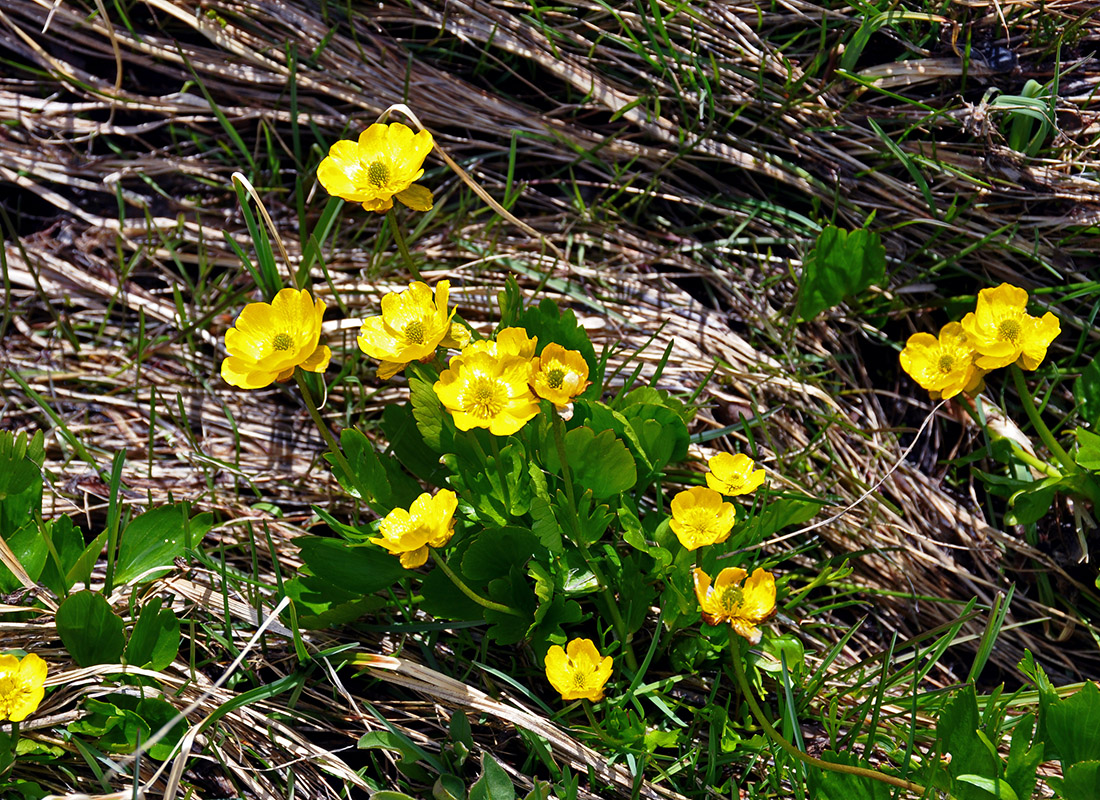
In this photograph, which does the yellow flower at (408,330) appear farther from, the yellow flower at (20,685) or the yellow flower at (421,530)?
the yellow flower at (20,685)

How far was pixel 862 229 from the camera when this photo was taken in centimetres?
252

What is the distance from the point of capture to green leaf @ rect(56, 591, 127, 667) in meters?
1.89

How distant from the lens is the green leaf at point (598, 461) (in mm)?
1911

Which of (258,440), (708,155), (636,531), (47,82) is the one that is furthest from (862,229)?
(47,82)

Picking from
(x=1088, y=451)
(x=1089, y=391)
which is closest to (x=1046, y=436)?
(x=1088, y=451)

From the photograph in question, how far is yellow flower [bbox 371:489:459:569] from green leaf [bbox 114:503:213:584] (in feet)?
2.06

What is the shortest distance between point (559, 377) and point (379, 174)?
2.08 feet

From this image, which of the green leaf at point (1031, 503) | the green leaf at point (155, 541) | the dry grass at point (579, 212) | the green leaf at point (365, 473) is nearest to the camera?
the green leaf at point (365, 473)

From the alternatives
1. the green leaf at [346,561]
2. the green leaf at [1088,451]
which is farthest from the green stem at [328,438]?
the green leaf at [1088,451]

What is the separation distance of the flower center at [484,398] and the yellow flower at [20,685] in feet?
3.39

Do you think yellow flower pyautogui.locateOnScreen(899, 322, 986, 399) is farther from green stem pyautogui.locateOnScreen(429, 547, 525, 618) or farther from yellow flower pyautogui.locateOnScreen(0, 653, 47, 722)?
yellow flower pyautogui.locateOnScreen(0, 653, 47, 722)

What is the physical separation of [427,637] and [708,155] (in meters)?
1.67

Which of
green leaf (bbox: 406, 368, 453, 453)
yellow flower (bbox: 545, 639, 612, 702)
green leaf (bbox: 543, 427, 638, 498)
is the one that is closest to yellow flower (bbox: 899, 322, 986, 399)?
green leaf (bbox: 543, 427, 638, 498)

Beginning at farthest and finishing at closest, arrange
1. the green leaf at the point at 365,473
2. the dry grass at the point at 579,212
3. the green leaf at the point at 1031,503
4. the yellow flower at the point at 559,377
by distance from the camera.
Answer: the dry grass at the point at 579,212 → the green leaf at the point at 1031,503 → the green leaf at the point at 365,473 → the yellow flower at the point at 559,377
